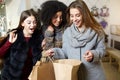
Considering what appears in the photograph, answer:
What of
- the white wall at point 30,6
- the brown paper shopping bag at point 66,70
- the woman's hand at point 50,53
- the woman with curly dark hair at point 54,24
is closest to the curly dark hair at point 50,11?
the woman with curly dark hair at point 54,24

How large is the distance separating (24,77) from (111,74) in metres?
2.55

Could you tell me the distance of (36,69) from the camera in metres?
1.23

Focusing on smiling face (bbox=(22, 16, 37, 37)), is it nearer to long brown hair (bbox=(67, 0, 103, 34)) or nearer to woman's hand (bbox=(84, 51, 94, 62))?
long brown hair (bbox=(67, 0, 103, 34))

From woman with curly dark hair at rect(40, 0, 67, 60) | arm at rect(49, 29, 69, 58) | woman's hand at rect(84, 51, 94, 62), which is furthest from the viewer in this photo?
woman with curly dark hair at rect(40, 0, 67, 60)

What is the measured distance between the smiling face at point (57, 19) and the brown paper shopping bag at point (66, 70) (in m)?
0.46

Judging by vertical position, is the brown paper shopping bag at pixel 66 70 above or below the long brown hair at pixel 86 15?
below

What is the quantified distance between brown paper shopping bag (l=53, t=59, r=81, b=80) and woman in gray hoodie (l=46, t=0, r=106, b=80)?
5.8 inches

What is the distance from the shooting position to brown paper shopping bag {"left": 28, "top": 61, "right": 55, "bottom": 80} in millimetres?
1228

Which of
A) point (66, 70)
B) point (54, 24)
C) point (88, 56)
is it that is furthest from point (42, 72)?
point (54, 24)

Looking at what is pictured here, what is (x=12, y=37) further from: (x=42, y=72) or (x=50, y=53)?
(x=42, y=72)

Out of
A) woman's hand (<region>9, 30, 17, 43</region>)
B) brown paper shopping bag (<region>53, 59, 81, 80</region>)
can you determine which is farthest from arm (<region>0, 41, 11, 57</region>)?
brown paper shopping bag (<region>53, 59, 81, 80</region>)

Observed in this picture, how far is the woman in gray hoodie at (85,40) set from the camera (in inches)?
55.5

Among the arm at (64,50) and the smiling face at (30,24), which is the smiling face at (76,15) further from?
the smiling face at (30,24)

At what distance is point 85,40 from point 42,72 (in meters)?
0.38
